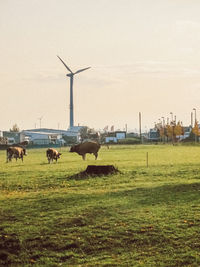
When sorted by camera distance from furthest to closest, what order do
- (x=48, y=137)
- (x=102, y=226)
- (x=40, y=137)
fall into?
1. (x=40, y=137)
2. (x=48, y=137)
3. (x=102, y=226)

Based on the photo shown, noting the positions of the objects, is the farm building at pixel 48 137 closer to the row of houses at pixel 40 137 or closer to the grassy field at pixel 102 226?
the row of houses at pixel 40 137

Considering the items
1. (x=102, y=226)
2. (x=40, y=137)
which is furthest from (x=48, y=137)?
(x=102, y=226)

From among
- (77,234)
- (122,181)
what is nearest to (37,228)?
(77,234)

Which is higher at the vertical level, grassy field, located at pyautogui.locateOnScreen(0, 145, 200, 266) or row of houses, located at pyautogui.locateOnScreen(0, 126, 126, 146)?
row of houses, located at pyautogui.locateOnScreen(0, 126, 126, 146)

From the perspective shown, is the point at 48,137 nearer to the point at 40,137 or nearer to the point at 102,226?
the point at 40,137

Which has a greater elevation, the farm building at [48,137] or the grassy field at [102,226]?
the farm building at [48,137]

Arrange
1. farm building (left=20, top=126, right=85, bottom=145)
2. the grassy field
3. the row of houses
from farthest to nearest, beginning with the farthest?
farm building (left=20, top=126, right=85, bottom=145), the row of houses, the grassy field

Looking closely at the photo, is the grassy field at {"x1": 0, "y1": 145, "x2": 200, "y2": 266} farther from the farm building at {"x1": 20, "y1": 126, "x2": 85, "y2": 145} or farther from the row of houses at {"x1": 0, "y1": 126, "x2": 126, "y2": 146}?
the farm building at {"x1": 20, "y1": 126, "x2": 85, "y2": 145}

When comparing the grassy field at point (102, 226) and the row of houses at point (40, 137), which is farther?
the row of houses at point (40, 137)

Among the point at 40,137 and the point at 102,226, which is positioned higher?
the point at 40,137

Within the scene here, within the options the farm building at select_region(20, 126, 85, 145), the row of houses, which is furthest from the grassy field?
the farm building at select_region(20, 126, 85, 145)

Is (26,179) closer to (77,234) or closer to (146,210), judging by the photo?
(146,210)

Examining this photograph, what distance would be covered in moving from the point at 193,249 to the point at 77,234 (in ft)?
11.4

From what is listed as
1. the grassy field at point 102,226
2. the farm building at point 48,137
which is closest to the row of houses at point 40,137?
the farm building at point 48,137
